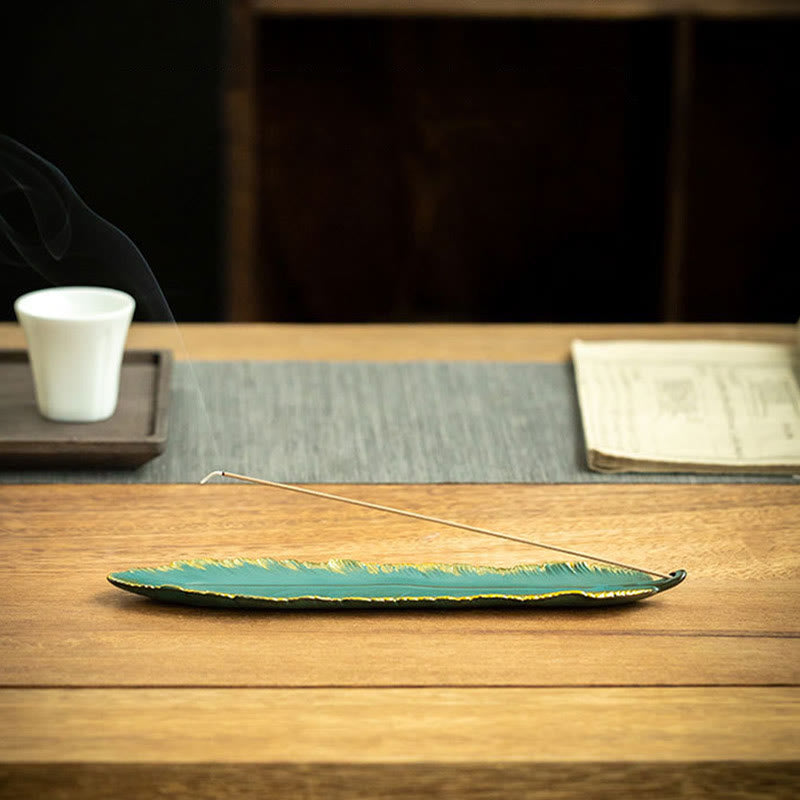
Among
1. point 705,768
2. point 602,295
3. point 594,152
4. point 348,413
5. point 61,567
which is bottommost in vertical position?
point 705,768

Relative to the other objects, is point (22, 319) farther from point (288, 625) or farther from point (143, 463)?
point (288, 625)

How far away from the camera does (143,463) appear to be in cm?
97

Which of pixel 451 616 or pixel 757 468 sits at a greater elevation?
pixel 757 468

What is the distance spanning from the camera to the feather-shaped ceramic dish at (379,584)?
768 mm

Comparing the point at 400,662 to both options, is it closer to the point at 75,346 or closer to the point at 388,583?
the point at 388,583

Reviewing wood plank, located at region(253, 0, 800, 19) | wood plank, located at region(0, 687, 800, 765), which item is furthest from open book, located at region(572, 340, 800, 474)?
wood plank, located at region(253, 0, 800, 19)

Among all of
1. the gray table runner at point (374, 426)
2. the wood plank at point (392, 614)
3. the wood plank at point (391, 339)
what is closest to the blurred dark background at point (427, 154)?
the wood plank at point (391, 339)

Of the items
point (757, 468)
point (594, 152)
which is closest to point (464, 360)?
point (757, 468)

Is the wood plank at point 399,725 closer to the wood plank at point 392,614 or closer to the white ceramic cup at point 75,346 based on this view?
A: the wood plank at point 392,614

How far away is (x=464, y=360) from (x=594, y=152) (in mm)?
1479

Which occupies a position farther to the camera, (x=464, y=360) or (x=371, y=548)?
(x=464, y=360)

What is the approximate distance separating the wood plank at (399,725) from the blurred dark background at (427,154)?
1684 mm

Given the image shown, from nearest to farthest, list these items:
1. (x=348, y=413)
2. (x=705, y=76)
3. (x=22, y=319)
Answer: (x=22, y=319)
(x=348, y=413)
(x=705, y=76)

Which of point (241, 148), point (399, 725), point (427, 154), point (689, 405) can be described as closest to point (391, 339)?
point (689, 405)
